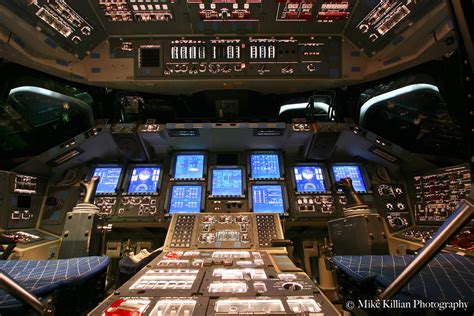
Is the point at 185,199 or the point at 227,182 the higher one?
the point at 227,182

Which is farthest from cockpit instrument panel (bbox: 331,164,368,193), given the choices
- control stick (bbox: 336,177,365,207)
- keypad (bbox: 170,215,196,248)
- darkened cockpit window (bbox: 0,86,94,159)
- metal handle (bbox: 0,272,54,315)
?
darkened cockpit window (bbox: 0,86,94,159)

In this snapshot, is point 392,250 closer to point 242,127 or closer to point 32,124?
point 242,127

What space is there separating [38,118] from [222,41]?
8.75ft

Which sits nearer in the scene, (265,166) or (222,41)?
(222,41)

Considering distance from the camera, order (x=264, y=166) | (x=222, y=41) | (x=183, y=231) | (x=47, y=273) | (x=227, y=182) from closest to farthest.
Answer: (x=47, y=273)
(x=183, y=231)
(x=222, y=41)
(x=227, y=182)
(x=264, y=166)

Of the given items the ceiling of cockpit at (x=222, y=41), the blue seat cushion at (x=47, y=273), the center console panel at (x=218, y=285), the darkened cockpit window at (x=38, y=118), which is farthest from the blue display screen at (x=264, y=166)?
the darkened cockpit window at (x=38, y=118)

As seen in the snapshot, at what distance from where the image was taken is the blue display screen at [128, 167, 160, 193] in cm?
318

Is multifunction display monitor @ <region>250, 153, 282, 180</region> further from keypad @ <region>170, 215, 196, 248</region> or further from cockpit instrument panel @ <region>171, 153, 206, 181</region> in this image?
keypad @ <region>170, 215, 196, 248</region>

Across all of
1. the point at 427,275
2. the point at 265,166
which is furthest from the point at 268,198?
the point at 427,275

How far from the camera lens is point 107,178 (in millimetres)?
3285

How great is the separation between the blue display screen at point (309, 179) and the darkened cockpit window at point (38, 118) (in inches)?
127

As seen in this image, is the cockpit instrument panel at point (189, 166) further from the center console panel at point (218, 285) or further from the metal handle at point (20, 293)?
the metal handle at point (20, 293)

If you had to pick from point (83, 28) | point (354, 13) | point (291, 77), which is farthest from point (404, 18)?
point (83, 28)

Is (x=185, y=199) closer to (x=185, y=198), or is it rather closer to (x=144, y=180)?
(x=185, y=198)
